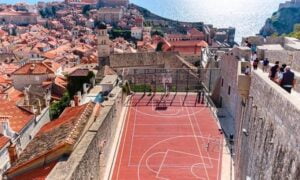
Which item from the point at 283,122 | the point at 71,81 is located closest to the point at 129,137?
the point at 283,122

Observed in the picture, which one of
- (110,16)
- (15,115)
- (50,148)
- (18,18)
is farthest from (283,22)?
(50,148)

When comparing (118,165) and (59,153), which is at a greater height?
(59,153)

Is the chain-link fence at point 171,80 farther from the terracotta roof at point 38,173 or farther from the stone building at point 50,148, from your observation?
the terracotta roof at point 38,173

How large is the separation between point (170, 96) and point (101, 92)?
20.0ft

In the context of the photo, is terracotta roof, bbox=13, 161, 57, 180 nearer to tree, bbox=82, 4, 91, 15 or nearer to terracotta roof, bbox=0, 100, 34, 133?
terracotta roof, bbox=0, 100, 34, 133

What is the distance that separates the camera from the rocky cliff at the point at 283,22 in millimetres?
96000

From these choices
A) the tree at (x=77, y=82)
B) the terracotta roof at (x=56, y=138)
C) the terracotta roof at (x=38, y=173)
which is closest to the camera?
the terracotta roof at (x=38, y=173)

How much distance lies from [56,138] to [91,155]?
161cm

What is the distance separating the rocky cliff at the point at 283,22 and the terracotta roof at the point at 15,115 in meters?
81.4

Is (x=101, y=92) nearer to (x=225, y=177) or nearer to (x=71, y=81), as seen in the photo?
(x=225, y=177)

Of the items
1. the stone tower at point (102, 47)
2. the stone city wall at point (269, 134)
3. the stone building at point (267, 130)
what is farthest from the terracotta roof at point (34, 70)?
the stone city wall at point (269, 134)

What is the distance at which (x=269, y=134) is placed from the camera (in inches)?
313

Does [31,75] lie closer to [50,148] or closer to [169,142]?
[169,142]

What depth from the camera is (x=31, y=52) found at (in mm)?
72562
